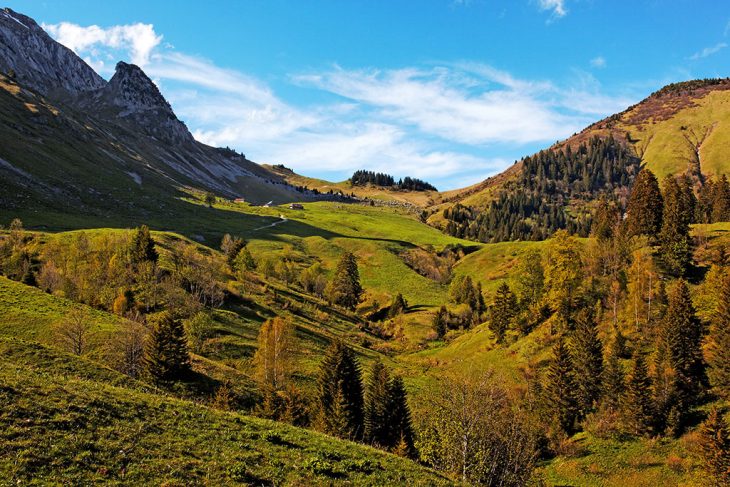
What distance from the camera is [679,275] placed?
7700 centimetres

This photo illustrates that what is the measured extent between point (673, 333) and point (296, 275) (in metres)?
106

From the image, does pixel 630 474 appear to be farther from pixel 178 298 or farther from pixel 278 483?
pixel 178 298

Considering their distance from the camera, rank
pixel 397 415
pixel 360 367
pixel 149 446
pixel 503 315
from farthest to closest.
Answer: pixel 503 315, pixel 360 367, pixel 397 415, pixel 149 446

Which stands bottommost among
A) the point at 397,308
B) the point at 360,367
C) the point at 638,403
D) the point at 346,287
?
the point at 360,367

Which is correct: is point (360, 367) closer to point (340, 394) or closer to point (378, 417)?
point (378, 417)

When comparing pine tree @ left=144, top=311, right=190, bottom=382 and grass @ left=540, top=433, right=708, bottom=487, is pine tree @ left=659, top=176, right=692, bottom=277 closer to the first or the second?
grass @ left=540, top=433, right=708, bottom=487

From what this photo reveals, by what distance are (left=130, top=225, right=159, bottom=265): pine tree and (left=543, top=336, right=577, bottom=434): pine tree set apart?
75.0 m

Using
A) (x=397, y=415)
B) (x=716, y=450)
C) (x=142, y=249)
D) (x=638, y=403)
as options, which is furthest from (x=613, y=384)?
(x=142, y=249)

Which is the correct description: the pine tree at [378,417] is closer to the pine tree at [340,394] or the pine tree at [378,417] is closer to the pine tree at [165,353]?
the pine tree at [340,394]

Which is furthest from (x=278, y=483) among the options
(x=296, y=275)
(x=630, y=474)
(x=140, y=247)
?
(x=296, y=275)

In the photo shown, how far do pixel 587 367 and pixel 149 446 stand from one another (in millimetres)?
57546

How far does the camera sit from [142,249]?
8725cm

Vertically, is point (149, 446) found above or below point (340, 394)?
above

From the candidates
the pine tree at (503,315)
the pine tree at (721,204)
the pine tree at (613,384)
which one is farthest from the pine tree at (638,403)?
the pine tree at (721,204)
